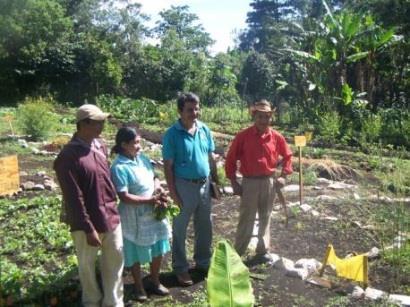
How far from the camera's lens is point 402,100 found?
18297mm

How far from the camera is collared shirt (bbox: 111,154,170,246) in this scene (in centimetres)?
441

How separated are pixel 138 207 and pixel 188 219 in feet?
2.19

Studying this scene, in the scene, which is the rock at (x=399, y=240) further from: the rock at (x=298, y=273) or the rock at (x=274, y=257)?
the rock at (x=274, y=257)

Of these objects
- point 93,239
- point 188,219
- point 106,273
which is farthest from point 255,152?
point 93,239

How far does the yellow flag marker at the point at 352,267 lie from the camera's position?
4.80m

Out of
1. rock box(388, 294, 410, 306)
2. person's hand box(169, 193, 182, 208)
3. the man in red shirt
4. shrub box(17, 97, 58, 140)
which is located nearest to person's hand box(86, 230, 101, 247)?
person's hand box(169, 193, 182, 208)

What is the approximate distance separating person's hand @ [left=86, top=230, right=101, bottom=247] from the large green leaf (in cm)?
84

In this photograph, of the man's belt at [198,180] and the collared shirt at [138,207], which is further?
the man's belt at [198,180]

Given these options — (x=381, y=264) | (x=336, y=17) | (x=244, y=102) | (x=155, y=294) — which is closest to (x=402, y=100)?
(x=336, y=17)

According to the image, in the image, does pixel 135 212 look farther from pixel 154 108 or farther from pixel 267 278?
pixel 154 108

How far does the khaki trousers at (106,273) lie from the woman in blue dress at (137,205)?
34cm

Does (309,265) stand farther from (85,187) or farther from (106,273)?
(85,187)

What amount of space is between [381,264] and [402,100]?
551 inches

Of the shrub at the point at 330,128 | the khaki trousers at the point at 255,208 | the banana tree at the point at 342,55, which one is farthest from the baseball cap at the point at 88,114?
the banana tree at the point at 342,55
